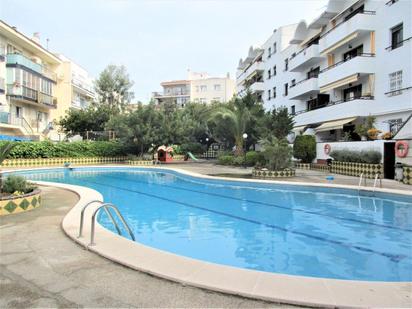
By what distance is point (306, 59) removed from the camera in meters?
29.2

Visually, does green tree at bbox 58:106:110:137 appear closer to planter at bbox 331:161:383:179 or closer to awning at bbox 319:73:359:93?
awning at bbox 319:73:359:93

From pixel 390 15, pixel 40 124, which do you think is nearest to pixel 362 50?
pixel 390 15

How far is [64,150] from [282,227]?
25197mm

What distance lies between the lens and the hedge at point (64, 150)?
26008 millimetres

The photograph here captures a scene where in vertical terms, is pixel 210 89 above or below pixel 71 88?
above

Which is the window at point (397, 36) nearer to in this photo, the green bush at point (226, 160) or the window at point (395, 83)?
the window at point (395, 83)

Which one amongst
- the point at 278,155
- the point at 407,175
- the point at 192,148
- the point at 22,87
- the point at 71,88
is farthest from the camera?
the point at 71,88

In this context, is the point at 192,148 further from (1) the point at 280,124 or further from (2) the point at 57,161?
(1) the point at 280,124

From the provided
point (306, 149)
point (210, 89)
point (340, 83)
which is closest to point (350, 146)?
point (306, 149)

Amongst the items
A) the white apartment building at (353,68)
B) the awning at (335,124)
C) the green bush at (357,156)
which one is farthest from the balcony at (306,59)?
the green bush at (357,156)

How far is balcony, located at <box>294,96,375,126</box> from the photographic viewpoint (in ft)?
70.6

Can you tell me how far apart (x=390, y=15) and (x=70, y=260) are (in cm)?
2374

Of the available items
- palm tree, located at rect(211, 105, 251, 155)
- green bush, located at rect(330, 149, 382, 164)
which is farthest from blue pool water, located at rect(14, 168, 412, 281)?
palm tree, located at rect(211, 105, 251, 155)

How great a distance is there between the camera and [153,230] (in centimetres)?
857
